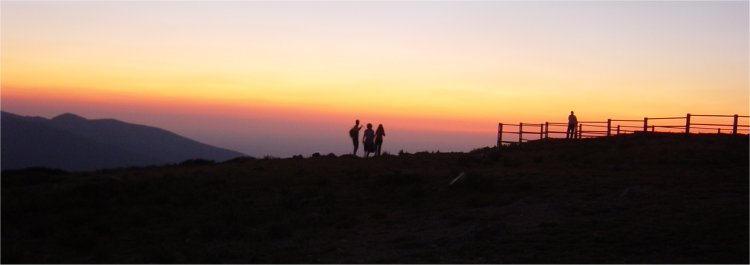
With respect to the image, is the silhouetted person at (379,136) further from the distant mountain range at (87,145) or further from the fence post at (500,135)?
the distant mountain range at (87,145)

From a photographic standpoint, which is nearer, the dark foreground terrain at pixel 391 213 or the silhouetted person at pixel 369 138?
the dark foreground terrain at pixel 391 213

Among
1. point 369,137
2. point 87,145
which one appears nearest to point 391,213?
point 369,137

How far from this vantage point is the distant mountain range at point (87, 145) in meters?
89.2

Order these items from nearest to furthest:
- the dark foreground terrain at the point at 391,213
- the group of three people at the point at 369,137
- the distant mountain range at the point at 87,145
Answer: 1. the dark foreground terrain at the point at 391,213
2. the group of three people at the point at 369,137
3. the distant mountain range at the point at 87,145

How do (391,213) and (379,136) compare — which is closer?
(391,213)

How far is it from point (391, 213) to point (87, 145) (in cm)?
11070

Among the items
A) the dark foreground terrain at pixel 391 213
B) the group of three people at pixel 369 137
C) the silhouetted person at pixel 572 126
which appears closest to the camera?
the dark foreground terrain at pixel 391 213

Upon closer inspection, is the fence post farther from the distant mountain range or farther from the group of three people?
the distant mountain range

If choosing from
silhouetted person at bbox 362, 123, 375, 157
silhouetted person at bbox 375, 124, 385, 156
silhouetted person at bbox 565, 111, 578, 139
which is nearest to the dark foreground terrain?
silhouetted person at bbox 362, 123, 375, 157

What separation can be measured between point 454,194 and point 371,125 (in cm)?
1123

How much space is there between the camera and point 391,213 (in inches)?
756

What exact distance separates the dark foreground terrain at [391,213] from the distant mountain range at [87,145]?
2767 centimetres

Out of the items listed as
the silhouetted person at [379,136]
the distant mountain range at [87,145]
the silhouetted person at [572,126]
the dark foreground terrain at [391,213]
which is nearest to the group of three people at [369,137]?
the silhouetted person at [379,136]

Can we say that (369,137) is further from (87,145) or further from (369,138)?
(87,145)
